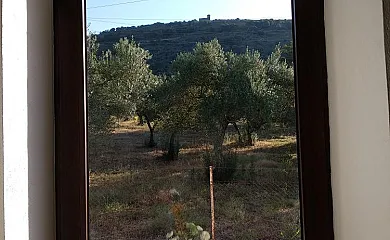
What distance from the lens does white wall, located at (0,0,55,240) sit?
126 centimetres

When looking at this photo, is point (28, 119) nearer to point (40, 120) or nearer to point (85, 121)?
point (40, 120)

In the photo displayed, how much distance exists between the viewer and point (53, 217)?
1.43 meters

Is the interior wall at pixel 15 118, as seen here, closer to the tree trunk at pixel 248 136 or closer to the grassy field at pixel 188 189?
the grassy field at pixel 188 189

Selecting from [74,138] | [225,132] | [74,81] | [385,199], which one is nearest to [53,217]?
[74,138]

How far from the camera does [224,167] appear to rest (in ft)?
4.59

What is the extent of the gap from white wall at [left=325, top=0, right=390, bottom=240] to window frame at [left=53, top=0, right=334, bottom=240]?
0.08 feet

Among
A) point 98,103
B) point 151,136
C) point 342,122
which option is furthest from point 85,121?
point 342,122

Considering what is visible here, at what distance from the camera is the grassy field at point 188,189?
4.54 feet

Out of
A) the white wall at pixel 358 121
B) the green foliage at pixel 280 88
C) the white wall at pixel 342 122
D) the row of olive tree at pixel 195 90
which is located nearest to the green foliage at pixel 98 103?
the row of olive tree at pixel 195 90

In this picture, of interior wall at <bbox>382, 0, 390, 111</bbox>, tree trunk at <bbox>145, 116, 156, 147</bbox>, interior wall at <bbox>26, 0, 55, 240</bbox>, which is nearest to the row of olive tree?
tree trunk at <bbox>145, 116, 156, 147</bbox>

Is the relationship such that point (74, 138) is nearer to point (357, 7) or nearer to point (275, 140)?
point (275, 140)

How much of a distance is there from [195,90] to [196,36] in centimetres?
14

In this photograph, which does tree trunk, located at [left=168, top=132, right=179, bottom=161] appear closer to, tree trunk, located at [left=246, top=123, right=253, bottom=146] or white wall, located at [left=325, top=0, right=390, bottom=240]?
tree trunk, located at [left=246, top=123, right=253, bottom=146]

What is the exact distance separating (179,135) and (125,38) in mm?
290
